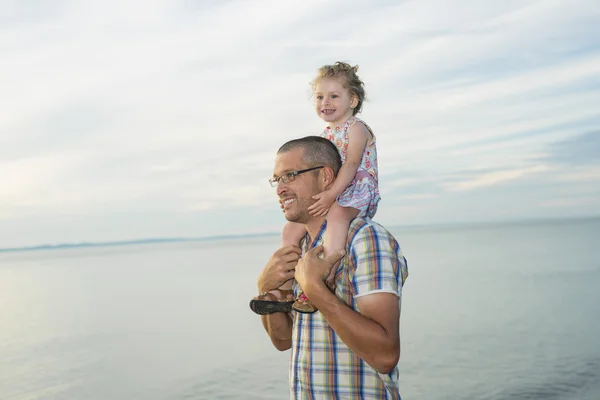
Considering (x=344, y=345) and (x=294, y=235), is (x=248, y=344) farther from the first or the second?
(x=344, y=345)

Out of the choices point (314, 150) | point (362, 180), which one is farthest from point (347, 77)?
point (314, 150)

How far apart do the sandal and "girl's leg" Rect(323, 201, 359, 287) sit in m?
0.36

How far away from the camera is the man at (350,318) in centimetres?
252

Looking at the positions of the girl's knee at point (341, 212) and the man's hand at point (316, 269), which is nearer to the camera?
the man's hand at point (316, 269)

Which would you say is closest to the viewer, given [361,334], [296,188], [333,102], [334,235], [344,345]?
[361,334]

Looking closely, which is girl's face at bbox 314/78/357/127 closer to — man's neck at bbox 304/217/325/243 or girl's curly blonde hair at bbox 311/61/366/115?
girl's curly blonde hair at bbox 311/61/366/115

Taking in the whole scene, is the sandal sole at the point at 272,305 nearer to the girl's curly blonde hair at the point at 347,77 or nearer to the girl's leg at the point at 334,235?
the girl's leg at the point at 334,235

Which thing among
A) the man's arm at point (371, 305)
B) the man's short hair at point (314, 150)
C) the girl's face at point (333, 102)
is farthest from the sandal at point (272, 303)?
the girl's face at point (333, 102)

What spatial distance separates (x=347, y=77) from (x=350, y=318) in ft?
6.68

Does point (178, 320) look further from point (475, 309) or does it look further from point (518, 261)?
point (518, 261)

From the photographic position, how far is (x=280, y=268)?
303 centimetres

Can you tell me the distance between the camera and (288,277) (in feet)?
9.89

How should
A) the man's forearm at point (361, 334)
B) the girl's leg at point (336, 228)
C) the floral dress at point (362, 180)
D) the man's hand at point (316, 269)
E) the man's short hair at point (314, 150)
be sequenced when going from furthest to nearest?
the floral dress at point (362, 180)
the man's short hair at point (314, 150)
the girl's leg at point (336, 228)
the man's hand at point (316, 269)
the man's forearm at point (361, 334)

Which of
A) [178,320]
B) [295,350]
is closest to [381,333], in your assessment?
[295,350]
